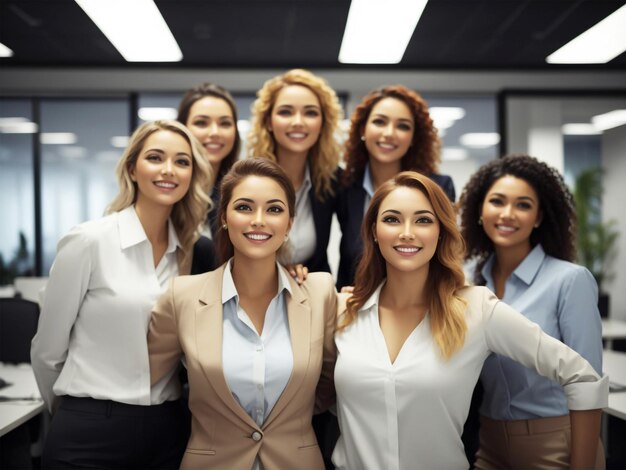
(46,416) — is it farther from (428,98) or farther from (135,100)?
(428,98)

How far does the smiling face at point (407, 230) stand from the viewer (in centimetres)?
183

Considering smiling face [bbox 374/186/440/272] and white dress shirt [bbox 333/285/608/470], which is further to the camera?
smiling face [bbox 374/186/440/272]

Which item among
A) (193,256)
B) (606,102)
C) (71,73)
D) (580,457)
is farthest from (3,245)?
(606,102)

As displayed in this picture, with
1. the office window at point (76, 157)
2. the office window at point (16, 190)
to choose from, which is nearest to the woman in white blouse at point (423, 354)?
the office window at point (76, 157)

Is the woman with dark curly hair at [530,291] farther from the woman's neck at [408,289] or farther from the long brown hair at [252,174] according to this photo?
the long brown hair at [252,174]

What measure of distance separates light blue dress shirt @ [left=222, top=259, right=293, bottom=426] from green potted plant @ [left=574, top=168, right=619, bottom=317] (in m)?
5.90

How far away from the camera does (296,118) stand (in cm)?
252

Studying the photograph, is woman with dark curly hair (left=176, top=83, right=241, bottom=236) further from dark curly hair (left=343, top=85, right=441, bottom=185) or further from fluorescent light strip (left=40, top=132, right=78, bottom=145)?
fluorescent light strip (left=40, top=132, right=78, bottom=145)

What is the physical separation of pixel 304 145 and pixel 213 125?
502 mm

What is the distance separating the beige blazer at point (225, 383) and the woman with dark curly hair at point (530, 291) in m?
0.71

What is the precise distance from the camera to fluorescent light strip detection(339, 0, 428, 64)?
4316mm

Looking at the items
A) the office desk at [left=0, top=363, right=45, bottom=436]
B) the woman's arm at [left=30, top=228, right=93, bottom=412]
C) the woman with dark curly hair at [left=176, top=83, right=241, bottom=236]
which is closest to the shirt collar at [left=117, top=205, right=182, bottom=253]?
the woman's arm at [left=30, top=228, right=93, bottom=412]

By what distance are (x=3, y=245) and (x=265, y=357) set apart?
6092mm

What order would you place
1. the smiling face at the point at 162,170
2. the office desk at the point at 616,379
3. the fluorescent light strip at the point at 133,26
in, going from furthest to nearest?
the fluorescent light strip at the point at 133,26 < the office desk at the point at 616,379 < the smiling face at the point at 162,170
